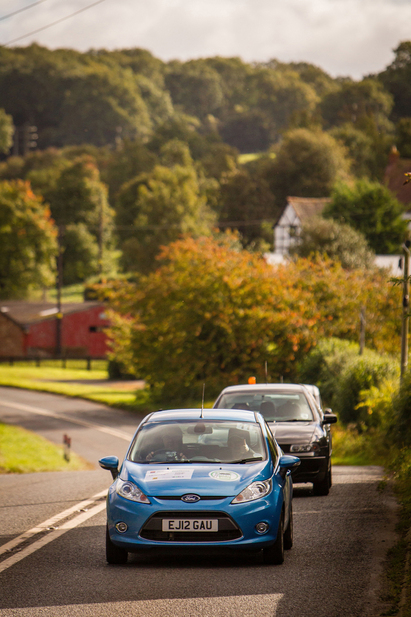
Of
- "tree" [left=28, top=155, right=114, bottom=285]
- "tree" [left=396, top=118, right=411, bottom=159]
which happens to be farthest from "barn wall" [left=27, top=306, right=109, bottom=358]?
"tree" [left=396, top=118, right=411, bottom=159]

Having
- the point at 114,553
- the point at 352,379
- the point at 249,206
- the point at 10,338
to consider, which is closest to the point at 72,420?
the point at 352,379

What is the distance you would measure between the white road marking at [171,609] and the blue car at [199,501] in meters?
1.05

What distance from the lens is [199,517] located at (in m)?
7.44

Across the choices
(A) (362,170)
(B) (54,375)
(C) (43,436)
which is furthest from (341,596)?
(A) (362,170)

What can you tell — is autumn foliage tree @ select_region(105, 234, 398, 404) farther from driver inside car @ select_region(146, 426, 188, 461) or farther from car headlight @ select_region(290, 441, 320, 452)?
driver inside car @ select_region(146, 426, 188, 461)

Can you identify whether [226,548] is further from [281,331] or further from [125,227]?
[125,227]

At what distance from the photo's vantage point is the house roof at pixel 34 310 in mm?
71562

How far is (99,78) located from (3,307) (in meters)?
75.2

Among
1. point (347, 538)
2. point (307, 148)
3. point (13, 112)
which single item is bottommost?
point (347, 538)

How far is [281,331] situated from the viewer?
36469 millimetres

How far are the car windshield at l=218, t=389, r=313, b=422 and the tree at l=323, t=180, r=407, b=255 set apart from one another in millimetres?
52310

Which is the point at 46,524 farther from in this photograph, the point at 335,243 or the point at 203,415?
the point at 335,243

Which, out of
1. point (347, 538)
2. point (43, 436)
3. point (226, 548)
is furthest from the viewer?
point (43, 436)

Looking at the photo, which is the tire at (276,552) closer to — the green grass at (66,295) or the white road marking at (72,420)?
the white road marking at (72,420)
